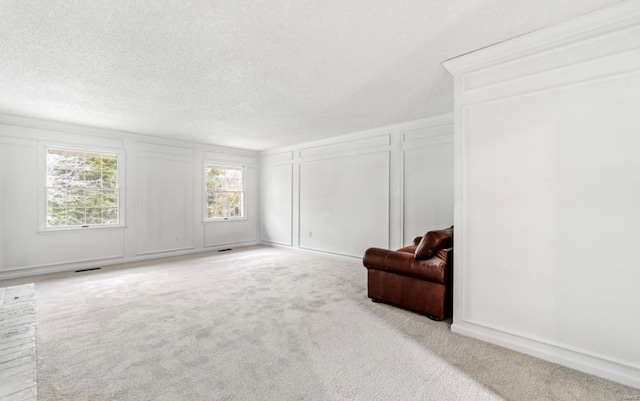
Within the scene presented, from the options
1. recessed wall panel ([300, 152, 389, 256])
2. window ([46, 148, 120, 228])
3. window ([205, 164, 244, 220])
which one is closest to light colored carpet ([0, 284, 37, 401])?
window ([46, 148, 120, 228])

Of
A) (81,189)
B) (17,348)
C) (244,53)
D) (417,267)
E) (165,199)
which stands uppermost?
(244,53)

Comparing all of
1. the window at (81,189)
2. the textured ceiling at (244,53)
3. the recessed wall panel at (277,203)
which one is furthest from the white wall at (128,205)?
the textured ceiling at (244,53)

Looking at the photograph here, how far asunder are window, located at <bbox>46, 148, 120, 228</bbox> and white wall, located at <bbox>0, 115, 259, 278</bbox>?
5.8 inches

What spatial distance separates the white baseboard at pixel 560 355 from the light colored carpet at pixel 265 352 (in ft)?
0.21

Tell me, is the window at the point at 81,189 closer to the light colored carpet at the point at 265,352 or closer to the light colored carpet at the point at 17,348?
the light colored carpet at the point at 265,352

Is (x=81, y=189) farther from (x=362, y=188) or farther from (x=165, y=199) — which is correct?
(x=362, y=188)

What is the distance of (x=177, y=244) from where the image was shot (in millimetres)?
6250

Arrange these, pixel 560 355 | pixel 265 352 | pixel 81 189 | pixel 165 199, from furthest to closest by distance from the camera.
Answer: pixel 165 199 → pixel 81 189 → pixel 265 352 → pixel 560 355

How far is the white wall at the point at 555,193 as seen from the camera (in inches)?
75.5

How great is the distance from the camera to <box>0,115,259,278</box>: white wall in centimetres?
448

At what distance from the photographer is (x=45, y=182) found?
474 centimetres

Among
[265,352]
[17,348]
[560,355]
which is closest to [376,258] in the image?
[265,352]

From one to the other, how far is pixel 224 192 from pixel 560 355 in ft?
22.0

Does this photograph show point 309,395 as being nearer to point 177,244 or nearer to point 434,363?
point 434,363
